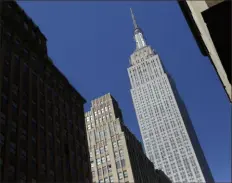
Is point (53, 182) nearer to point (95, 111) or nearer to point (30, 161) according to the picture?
point (30, 161)

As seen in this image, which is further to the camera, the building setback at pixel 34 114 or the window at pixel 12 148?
the building setback at pixel 34 114

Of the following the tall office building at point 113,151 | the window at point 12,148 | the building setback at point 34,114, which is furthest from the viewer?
the tall office building at point 113,151

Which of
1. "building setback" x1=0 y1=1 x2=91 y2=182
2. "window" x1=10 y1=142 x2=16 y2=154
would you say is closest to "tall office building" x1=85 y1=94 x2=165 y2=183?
"building setback" x1=0 y1=1 x2=91 y2=182

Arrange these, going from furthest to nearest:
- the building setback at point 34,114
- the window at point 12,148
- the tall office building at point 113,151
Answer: the tall office building at point 113,151, the building setback at point 34,114, the window at point 12,148

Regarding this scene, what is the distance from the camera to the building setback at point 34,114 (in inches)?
1518

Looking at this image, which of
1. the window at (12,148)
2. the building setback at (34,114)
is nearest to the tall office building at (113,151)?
the building setback at (34,114)

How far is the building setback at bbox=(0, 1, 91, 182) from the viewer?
38.6 metres

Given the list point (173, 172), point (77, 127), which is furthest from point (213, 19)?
point (173, 172)

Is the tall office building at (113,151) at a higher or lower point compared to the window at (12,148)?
higher

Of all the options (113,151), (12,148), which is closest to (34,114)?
(12,148)

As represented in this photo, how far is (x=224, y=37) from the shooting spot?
22.4 feet

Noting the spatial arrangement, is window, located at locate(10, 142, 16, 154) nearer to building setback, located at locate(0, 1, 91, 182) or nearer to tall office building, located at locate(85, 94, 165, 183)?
building setback, located at locate(0, 1, 91, 182)

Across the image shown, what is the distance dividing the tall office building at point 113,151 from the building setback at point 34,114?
1178 inches

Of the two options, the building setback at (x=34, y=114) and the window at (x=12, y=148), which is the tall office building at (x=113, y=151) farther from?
the window at (x=12, y=148)
